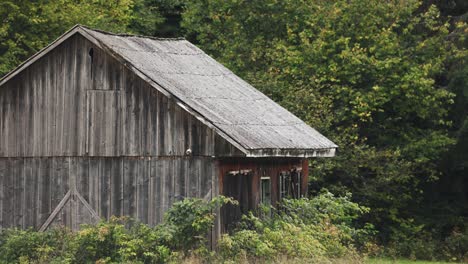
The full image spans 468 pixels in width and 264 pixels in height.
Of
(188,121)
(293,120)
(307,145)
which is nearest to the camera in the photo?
(188,121)

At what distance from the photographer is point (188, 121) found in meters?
22.7

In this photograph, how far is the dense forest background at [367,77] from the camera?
3425 cm

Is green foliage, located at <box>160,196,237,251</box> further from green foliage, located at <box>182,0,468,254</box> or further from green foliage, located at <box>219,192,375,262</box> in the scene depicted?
green foliage, located at <box>182,0,468,254</box>

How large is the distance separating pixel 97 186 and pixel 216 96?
142 inches

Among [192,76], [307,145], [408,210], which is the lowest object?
[408,210]

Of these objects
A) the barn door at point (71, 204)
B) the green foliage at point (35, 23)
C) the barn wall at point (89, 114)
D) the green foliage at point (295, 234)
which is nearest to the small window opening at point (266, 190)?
the green foliage at point (295, 234)

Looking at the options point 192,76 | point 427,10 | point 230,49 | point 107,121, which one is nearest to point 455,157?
point 427,10

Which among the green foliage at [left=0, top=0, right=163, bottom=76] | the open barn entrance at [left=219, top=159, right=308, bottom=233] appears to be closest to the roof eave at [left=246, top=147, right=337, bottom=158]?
Answer: the open barn entrance at [left=219, top=159, right=308, bottom=233]

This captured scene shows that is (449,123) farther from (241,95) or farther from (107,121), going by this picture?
(107,121)

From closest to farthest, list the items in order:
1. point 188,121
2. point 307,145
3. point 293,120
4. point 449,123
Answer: point 188,121 < point 307,145 < point 293,120 < point 449,123

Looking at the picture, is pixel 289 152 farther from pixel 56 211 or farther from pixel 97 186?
pixel 56 211

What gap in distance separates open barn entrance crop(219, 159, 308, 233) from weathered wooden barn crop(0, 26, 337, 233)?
4 centimetres

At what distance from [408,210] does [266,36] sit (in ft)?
Answer: 28.2

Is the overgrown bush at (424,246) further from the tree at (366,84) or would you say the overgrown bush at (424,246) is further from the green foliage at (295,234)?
the green foliage at (295,234)
